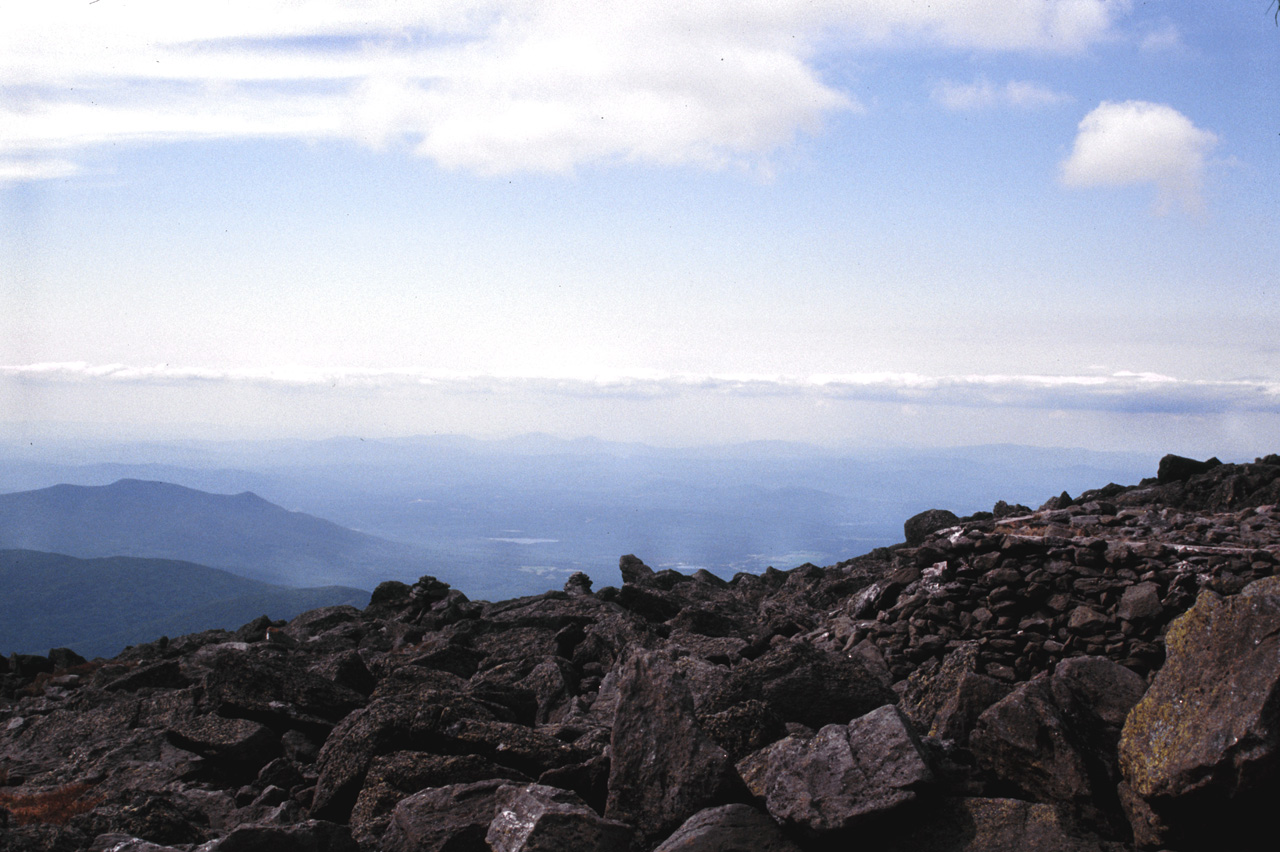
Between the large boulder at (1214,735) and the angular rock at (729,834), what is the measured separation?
2858 mm

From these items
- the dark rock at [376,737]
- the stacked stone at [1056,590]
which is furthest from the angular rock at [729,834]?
the stacked stone at [1056,590]

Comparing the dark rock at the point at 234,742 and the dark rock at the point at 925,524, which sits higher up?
the dark rock at the point at 925,524

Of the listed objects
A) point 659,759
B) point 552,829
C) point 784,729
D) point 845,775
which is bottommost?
point 552,829

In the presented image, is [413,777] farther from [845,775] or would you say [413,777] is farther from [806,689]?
[845,775]

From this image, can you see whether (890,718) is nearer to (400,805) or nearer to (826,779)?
(826,779)

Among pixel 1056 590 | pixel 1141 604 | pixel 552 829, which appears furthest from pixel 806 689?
pixel 1141 604

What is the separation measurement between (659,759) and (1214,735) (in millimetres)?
4561

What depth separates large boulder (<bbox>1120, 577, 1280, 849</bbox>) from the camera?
5.62 meters

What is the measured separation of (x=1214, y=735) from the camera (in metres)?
5.78

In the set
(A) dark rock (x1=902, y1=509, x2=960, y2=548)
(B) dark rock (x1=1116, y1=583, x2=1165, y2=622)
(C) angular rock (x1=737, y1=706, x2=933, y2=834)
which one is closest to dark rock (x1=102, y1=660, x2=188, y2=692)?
(C) angular rock (x1=737, y1=706, x2=933, y2=834)

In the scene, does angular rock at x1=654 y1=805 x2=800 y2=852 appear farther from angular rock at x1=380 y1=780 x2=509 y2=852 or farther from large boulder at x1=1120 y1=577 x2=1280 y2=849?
large boulder at x1=1120 y1=577 x2=1280 y2=849

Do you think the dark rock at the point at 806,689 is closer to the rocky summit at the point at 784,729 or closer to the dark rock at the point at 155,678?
the rocky summit at the point at 784,729

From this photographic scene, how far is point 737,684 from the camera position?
9.84 metres

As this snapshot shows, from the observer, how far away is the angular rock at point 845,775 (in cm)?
659
